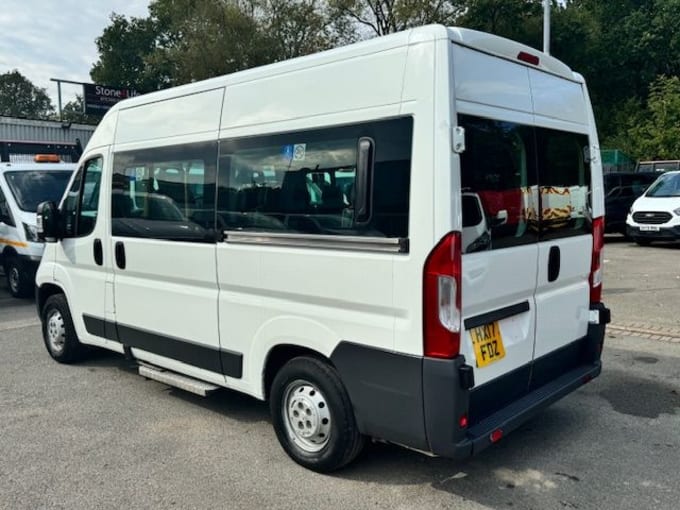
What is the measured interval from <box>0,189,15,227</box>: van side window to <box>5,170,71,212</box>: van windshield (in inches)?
9.7

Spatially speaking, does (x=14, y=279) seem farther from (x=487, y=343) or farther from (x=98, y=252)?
(x=487, y=343)

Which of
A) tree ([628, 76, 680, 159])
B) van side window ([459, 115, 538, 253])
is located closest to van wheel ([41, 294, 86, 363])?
van side window ([459, 115, 538, 253])

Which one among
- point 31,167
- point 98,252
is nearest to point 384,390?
point 98,252

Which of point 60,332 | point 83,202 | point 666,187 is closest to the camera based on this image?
point 83,202

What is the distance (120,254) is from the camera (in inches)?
197

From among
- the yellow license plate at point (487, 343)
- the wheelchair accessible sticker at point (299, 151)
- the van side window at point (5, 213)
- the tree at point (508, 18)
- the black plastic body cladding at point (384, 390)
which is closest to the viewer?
the black plastic body cladding at point (384, 390)

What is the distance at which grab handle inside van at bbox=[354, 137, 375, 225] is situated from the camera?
3330 millimetres

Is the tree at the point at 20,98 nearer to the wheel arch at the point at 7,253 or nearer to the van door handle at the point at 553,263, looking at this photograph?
the wheel arch at the point at 7,253

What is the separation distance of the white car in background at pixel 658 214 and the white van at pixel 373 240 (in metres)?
10.9

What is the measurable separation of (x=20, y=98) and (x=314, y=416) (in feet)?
303

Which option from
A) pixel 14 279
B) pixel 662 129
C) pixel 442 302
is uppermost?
pixel 662 129

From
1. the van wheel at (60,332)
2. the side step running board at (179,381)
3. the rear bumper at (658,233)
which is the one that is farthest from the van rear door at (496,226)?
the rear bumper at (658,233)

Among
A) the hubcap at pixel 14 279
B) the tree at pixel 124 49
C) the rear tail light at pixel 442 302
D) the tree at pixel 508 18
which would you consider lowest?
the hubcap at pixel 14 279

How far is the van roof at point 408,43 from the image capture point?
317 cm
